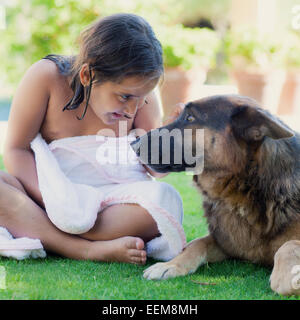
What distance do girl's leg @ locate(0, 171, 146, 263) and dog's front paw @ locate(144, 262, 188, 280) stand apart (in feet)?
0.71

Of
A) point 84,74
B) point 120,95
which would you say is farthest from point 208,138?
point 84,74

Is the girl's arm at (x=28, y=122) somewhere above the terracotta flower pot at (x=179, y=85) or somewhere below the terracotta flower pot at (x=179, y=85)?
above

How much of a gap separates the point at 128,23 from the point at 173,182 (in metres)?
2.21

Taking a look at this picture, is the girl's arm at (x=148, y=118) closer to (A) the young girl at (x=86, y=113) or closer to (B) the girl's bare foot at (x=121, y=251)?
(A) the young girl at (x=86, y=113)

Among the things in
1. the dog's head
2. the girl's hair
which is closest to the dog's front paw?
the dog's head

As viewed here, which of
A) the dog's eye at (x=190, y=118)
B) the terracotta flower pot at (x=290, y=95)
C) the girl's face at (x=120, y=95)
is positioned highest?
the girl's face at (x=120, y=95)

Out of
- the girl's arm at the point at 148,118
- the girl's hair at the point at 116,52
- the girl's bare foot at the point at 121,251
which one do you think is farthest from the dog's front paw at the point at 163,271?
the girl's hair at the point at 116,52

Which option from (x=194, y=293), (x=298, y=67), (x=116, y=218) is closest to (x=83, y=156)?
(x=116, y=218)

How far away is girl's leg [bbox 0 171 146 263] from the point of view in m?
2.58

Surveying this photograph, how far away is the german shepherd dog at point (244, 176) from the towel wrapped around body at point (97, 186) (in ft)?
0.56

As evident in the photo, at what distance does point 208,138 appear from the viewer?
8.27 feet

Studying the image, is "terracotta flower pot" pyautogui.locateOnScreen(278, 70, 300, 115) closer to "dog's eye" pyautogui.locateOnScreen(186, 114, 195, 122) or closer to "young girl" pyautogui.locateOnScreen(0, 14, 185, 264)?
"young girl" pyautogui.locateOnScreen(0, 14, 185, 264)

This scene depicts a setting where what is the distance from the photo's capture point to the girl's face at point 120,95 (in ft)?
8.68

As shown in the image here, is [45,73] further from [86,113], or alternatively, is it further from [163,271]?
[163,271]
